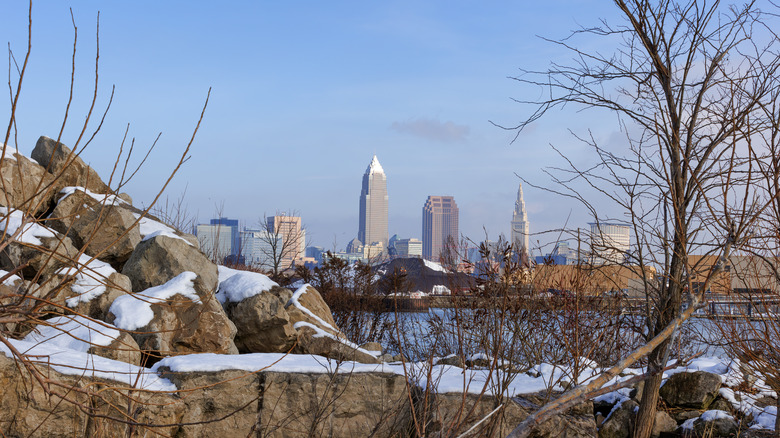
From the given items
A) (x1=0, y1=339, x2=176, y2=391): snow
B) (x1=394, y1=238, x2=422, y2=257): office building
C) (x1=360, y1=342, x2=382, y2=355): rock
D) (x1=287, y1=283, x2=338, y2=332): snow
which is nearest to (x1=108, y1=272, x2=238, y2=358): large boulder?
(x1=0, y1=339, x2=176, y2=391): snow

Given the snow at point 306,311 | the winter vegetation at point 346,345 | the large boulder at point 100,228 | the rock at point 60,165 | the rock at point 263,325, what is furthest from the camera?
→ the rock at point 60,165

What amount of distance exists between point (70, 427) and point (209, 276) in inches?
146

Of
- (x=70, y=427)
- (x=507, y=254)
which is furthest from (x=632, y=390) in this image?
(x=70, y=427)

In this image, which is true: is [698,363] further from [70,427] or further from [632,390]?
[70,427]

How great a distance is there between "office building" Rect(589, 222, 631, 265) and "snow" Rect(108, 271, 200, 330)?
13.1ft

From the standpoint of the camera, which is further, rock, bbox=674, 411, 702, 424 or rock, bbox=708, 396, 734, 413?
rock, bbox=708, 396, 734, 413

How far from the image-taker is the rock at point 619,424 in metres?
6.95

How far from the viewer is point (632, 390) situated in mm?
7523

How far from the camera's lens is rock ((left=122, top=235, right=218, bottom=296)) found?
7.87 m

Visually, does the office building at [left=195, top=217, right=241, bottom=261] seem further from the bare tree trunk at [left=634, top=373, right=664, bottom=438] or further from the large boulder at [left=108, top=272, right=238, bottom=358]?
the bare tree trunk at [left=634, top=373, right=664, bottom=438]

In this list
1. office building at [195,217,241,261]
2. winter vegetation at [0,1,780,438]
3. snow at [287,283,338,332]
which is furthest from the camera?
office building at [195,217,241,261]

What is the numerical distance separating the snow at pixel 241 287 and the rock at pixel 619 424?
432cm

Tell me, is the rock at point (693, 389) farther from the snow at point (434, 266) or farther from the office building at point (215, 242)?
the office building at point (215, 242)

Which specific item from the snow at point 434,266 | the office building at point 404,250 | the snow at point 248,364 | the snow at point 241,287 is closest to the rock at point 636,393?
the snow at point 248,364
